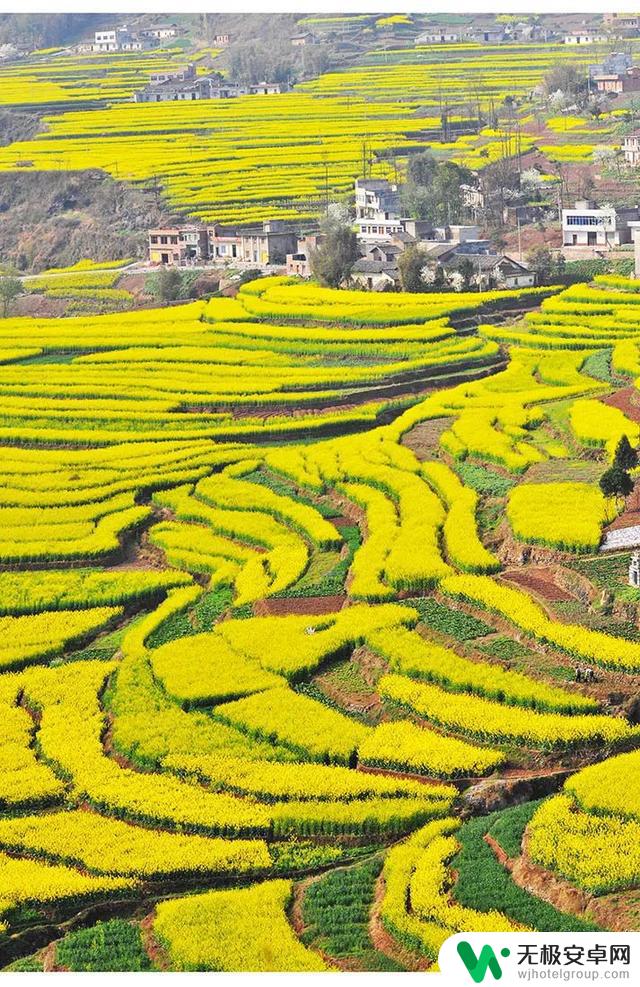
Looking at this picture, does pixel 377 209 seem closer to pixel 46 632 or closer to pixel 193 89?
pixel 193 89

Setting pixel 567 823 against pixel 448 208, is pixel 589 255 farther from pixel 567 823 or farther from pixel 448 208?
pixel 567 823

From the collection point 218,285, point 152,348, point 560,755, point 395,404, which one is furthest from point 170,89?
point 560,755

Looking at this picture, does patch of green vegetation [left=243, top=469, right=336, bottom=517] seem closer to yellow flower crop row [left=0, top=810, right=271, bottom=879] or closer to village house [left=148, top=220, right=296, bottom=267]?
yellow flower crop row [left=0, top=810, right=271, bottom=879]

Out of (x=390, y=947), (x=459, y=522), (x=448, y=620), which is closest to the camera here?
(x=390, y=947)

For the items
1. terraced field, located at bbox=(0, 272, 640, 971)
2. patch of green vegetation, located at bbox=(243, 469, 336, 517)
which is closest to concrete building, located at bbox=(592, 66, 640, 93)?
terraced field, located at bbox=(0, 272, 640, 971)

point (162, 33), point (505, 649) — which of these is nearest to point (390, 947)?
point (505, 649)
